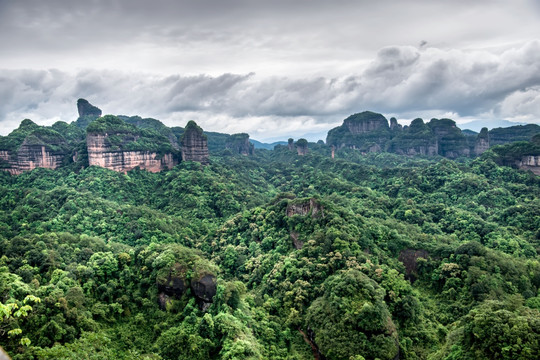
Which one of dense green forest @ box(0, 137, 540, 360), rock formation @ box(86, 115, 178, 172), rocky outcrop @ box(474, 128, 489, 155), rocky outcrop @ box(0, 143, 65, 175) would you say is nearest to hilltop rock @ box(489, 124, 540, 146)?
rocky outcrop @ box(474, 128, 489, 155)

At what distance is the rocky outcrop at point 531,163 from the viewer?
81688 millimetres

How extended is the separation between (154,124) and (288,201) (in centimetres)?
11068

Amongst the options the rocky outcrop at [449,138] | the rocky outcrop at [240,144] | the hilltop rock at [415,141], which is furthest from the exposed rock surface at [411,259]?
the rocky outcrop at [240,144]

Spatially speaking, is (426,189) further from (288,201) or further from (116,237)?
(116,237)

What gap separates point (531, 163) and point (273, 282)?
73951 millimetres

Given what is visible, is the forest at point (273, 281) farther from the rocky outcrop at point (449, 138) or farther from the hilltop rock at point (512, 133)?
the hilltop rock at point (512, 133)

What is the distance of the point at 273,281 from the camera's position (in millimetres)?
40062

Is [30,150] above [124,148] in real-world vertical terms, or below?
above

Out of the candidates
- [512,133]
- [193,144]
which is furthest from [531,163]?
[193,144]

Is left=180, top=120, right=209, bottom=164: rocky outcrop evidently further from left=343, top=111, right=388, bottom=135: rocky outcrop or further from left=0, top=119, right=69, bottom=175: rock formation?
left=343, top=111, right=388, bottom=135: rocky outcrop

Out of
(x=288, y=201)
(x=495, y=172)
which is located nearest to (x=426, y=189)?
(x=495, y=172)

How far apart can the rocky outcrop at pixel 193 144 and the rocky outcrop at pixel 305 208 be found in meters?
54.8

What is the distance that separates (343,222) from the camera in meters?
44.1

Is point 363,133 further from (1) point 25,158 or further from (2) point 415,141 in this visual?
(1) point 25,158
